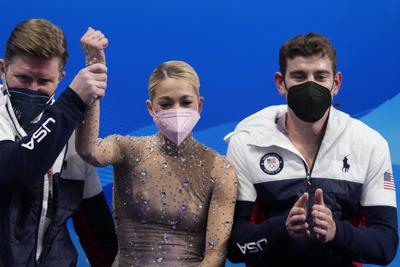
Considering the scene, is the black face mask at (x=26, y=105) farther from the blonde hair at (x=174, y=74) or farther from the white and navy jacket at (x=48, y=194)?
the blonde hair at (x=174, y=74)

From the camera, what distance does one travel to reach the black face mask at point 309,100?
206cm

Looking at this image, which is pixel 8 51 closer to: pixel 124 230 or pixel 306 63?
pixel 124 230

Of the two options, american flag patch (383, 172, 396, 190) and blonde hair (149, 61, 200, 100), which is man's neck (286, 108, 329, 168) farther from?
blonde hair (149, 61, 200, 100)

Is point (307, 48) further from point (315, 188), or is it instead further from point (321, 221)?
point (321, 221)

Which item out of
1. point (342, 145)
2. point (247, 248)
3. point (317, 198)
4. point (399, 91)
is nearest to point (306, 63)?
point (342, 145)

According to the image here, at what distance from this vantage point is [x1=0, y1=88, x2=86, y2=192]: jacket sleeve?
5.43ft

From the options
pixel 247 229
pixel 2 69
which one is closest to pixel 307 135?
pixel 247 229

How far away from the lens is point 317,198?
6.17ft

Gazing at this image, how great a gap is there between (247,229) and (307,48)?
2.17 ft

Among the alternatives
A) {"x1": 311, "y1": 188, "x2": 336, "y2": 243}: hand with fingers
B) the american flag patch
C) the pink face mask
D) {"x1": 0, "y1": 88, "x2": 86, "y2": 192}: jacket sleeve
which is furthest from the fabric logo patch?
{"x1": 0, "y1": 88, "x2": 86, "y2": 192}: jacket sleeve

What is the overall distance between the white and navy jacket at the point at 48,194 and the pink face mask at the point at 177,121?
281 mm

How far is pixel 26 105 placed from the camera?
1851mm

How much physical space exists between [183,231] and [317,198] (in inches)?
18.5

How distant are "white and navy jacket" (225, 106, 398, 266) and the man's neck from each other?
3 cm
